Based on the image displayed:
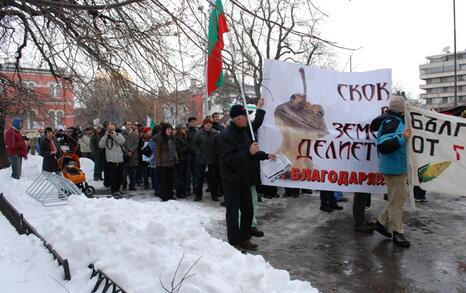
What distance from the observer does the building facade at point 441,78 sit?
110312 millimetres

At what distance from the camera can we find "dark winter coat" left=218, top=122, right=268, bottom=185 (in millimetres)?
5941

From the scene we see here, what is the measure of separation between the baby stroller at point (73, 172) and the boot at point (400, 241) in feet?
25.4

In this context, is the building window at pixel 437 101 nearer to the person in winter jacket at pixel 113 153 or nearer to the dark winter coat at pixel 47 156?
the person in winter jacket at pixel 113 153

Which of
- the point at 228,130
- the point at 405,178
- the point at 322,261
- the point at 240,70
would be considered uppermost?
the point at 240,70

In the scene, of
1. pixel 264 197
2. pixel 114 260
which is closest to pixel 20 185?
pixel 264 197

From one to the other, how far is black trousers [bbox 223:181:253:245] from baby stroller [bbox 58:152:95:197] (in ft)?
20.8

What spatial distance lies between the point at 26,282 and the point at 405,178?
495 centimetres

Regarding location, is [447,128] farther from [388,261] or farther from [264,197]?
[264,197]

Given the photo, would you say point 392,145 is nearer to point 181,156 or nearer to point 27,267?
point 27,267

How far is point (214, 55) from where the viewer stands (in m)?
4.50

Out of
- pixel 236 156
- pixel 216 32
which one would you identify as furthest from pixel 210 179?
pixel 216 32

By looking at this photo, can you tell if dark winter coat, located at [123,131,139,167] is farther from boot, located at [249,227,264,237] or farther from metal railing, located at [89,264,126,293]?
metal railing, located at [89,264,126,293]

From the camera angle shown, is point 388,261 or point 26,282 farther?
point 388,261

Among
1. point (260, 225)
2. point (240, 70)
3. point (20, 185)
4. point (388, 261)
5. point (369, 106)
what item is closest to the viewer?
point (240, 70)
